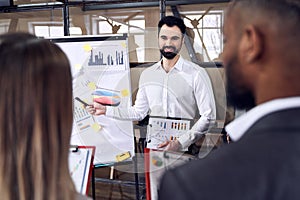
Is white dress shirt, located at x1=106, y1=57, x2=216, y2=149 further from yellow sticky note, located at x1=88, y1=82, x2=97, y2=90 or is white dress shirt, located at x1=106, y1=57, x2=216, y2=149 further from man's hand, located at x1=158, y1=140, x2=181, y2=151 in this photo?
yellow sticky note, located at x1=88, y1=82, x2=97, y2=90

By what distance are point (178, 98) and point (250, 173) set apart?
206cm

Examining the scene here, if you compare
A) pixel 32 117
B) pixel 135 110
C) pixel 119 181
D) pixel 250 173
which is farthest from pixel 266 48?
pixel 119 181

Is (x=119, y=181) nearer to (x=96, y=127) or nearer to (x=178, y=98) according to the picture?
(x=96, y=127)

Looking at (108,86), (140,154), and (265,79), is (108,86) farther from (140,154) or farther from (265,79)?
(265,79)

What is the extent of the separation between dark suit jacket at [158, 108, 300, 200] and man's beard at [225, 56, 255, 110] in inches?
5.4

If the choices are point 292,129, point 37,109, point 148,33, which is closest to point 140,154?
point 148,33

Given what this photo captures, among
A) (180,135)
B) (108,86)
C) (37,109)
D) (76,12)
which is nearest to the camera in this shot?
(37,109)

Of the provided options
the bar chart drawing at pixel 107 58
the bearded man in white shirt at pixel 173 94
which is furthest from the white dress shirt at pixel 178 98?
the bar chart drawing at pixel 107 58

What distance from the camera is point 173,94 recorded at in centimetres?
276

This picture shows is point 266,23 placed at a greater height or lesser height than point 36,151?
greater

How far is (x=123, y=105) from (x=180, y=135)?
503mm

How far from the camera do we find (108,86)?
2.90 m

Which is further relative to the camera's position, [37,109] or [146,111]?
[146,111]

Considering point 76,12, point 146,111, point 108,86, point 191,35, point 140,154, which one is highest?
point 76,12
